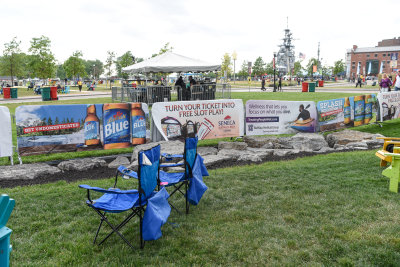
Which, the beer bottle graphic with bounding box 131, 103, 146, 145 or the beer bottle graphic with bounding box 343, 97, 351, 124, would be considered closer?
the beer bottle graphic with bounding box 131, 103, 146, 145

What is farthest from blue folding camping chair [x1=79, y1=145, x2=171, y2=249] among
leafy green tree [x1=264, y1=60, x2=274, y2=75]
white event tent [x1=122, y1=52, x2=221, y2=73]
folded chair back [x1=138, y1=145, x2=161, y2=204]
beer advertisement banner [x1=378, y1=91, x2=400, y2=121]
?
leafy green tree [x1=264, y1=60, x2=274, y2=75]

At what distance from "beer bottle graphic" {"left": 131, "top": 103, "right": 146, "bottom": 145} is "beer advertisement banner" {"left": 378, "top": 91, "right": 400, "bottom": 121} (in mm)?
10009

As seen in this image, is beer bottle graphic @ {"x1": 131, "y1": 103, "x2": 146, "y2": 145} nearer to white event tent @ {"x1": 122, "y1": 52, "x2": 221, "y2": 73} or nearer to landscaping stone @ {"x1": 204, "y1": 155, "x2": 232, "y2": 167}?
landscaping stone @ {"x1": 204, "y1": 155, "x2": 232, "y2": 167}

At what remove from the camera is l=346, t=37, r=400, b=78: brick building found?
120 metres

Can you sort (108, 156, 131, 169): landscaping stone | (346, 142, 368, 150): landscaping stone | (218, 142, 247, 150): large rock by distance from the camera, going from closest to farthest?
1. (108, 156, 131, 169): landscaping stone
2. (218, 142, 247, 150): large rock
3. (346, 142, 368, 150): landscaping stone

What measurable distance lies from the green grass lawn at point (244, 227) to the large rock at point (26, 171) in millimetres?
833

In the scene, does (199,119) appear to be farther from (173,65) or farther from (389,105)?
(173,65)

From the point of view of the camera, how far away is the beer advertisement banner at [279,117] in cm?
1158

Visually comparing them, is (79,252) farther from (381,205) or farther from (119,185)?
(381,205)

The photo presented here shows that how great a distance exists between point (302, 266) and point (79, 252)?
250 centimetres

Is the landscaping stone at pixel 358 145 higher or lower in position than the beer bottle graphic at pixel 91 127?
lower

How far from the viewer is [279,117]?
1183 cm

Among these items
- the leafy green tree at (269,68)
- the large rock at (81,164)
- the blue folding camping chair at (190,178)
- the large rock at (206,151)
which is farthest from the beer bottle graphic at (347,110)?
the leafy green tree at (269,68)

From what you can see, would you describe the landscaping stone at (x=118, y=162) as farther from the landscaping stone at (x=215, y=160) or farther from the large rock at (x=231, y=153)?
the large rock at (x=231, y=153)
